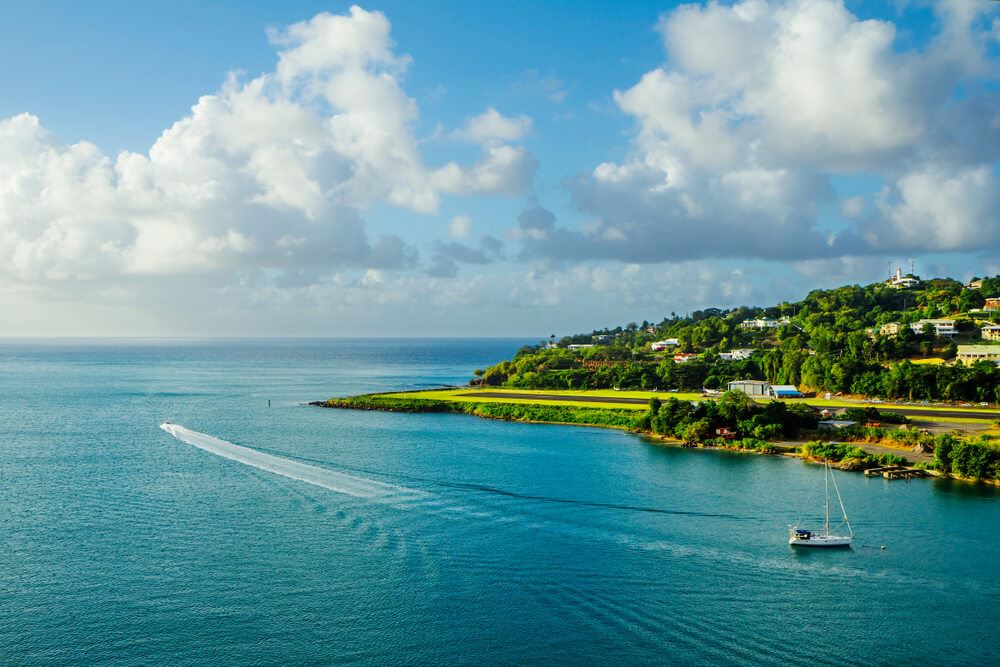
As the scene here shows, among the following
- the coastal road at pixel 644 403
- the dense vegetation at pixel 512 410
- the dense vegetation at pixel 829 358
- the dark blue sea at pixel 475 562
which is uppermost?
the dense vegetation at pixel 829 358

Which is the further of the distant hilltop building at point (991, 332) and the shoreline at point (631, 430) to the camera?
the distant hilltop building at point (991, 332)

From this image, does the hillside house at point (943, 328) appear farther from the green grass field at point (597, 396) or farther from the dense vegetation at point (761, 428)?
the dense vegetation at point (761, 428)

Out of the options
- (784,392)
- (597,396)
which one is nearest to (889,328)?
(784,392)

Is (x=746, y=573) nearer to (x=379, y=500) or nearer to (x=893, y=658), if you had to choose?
(x=893, y=658)

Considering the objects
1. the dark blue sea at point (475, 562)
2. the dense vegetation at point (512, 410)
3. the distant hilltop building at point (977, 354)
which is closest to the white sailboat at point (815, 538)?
the dark blue sea at point (475, 562)

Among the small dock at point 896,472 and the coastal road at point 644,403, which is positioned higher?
the coastal road at point 644,403

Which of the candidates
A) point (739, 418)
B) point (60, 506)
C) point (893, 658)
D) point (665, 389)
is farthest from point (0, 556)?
point (665, 389)

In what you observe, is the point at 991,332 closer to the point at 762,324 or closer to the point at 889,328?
the point at 889,328
